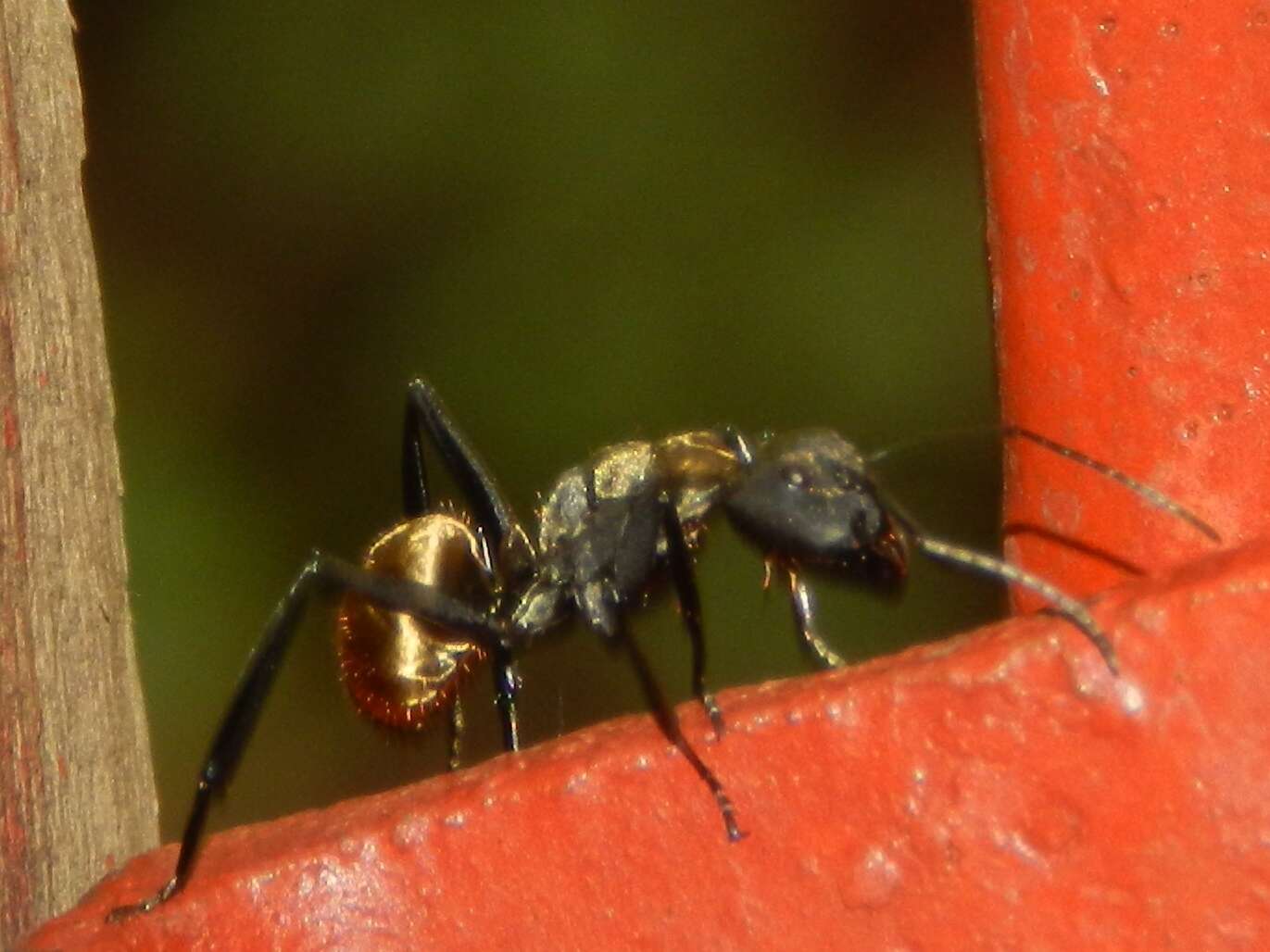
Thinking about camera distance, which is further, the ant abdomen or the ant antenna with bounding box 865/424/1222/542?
the ant abdomen

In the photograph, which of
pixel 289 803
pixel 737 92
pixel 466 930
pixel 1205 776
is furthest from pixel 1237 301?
pixel 289 803

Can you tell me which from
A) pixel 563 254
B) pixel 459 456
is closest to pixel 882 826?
pixel 459 456

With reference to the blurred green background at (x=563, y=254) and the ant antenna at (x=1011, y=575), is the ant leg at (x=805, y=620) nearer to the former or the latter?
the ant antenna at (x=1011, y=575)

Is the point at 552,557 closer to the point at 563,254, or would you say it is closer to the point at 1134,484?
the point at 1134,484

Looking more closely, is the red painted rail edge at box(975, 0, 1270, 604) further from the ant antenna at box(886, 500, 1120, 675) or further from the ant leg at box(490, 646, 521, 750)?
the ant leg at box(490, 646, 521, 750)

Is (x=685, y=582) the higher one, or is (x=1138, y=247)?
(x=1138, y=247)

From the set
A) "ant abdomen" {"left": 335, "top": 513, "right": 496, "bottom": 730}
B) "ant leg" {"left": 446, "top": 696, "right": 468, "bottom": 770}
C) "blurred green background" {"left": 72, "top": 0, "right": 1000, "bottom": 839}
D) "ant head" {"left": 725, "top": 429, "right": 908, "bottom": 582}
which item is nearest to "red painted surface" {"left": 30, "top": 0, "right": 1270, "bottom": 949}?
"ant head" {"left": 725, "top": 429, "right": 908, "bottom": 582}

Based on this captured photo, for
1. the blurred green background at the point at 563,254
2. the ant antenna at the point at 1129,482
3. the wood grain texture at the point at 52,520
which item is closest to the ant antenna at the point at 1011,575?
the ant antenna at the point at 1129,482
